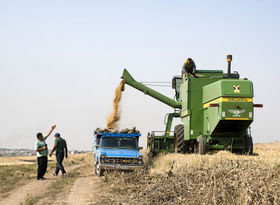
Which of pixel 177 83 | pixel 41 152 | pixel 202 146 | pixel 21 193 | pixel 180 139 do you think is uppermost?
pixel 177 83

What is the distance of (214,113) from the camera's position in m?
17.5

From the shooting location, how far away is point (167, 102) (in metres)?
23.0

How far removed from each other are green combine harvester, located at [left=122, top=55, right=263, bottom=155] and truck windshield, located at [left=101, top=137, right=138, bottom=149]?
2.60m

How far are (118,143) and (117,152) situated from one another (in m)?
0.92

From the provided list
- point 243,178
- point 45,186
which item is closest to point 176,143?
point 45,186

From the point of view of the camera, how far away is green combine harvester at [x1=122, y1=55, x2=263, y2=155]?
16.8 m

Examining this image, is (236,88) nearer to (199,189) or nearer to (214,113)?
(214,113)

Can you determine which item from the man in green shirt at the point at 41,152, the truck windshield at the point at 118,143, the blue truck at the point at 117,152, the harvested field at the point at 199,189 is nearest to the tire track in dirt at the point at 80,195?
the harvested field at the point at 199,189

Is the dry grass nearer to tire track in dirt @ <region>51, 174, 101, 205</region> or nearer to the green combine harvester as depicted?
tire track in dirt @ <region>51, 174, 101, 205</region>

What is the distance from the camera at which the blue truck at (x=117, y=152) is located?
56.7 ft

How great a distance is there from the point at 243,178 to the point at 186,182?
1680mm

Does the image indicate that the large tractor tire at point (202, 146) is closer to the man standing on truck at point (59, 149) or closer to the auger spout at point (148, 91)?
the auger spout at point (148, 91)

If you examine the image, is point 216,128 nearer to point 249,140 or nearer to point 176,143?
point 249,140

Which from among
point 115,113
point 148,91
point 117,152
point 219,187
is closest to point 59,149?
point 117,152
